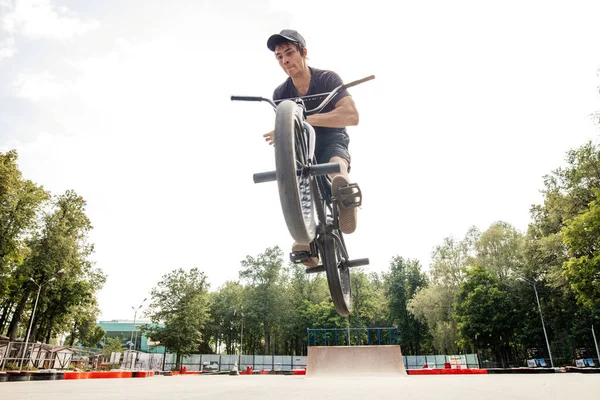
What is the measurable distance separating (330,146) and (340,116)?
0.58 m

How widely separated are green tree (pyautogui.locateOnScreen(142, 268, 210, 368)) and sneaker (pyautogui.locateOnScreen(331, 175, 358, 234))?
39921 mm

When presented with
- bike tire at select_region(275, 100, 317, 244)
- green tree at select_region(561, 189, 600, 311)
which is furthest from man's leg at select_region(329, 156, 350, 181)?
green tree at select_region(561, 189, 600, 311)

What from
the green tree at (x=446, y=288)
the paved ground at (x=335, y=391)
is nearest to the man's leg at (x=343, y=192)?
the paved ground at (x=335, y=391)

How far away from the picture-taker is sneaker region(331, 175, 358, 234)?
14.4 feet

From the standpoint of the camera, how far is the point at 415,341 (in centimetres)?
5584

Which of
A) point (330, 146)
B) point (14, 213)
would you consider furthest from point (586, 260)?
point (14, 213)

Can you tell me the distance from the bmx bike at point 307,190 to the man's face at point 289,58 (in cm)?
38

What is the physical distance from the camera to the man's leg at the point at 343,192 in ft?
14.4

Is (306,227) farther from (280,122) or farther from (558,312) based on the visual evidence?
(558,312)

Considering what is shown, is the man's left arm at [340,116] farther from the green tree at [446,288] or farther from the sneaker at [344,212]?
the green tree at [446,288]

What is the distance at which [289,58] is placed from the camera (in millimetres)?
4297

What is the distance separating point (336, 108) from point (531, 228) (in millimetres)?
37049

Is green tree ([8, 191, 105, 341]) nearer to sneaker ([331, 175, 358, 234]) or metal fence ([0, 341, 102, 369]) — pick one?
metal fence ([0, 341, 102, 369])

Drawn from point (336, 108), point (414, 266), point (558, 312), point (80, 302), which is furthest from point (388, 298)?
point (336, 108)
